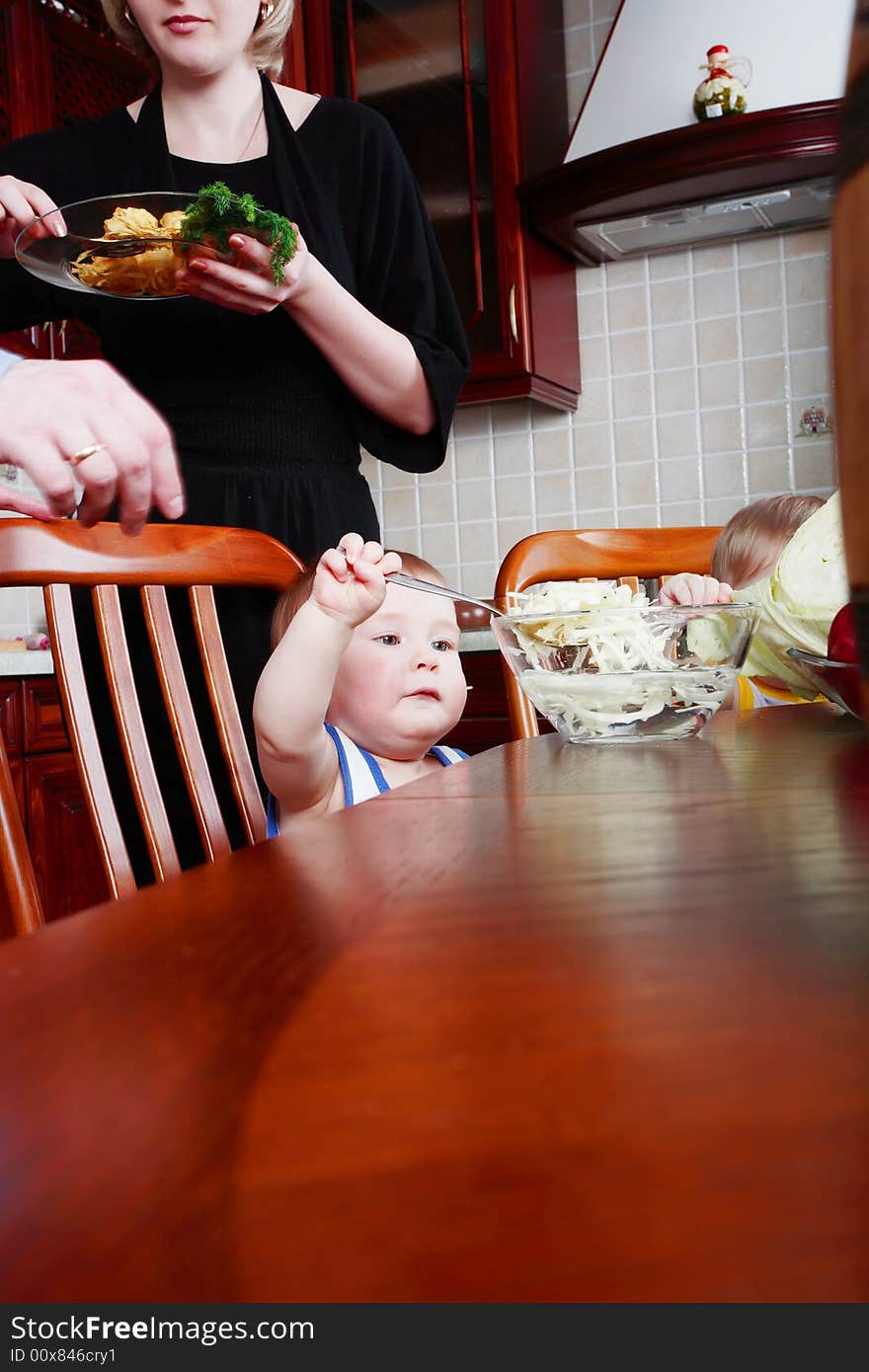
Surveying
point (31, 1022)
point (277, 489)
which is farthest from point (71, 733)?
point (31, 1022)

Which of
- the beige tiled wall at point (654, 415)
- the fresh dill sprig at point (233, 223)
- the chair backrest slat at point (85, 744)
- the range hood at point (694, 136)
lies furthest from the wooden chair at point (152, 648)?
the beige tiled wall at point (654, 415)

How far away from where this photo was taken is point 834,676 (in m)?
0.60

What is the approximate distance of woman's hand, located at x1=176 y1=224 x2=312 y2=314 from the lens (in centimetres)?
98

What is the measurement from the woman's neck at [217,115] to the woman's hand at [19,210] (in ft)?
0.66

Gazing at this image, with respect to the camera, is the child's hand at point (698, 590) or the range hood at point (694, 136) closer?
the child's hand at point (698, 590)

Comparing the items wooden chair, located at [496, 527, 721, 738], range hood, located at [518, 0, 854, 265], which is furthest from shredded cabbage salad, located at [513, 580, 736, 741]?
range hood, located at [518, 0, 854, 265]

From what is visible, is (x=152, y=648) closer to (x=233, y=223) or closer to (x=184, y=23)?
(x=233, y=223)

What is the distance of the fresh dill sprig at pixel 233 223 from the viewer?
38.7 inches

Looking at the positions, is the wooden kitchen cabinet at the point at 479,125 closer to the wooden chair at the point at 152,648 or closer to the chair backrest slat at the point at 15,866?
the wooden chair at the point at 152,648

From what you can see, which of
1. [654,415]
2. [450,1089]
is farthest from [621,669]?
[654,415]

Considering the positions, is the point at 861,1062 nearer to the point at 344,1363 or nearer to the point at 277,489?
the point at 344,1363

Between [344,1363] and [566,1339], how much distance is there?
0.02 m

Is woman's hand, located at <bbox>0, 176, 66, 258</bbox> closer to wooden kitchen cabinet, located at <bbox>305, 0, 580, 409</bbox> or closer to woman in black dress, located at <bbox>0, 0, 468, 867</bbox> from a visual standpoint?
woman in black dress, located at <bbox>0, 0, 468, 867</bbox>

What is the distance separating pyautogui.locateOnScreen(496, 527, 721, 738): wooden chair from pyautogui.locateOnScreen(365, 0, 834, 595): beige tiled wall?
1276 millimetres
